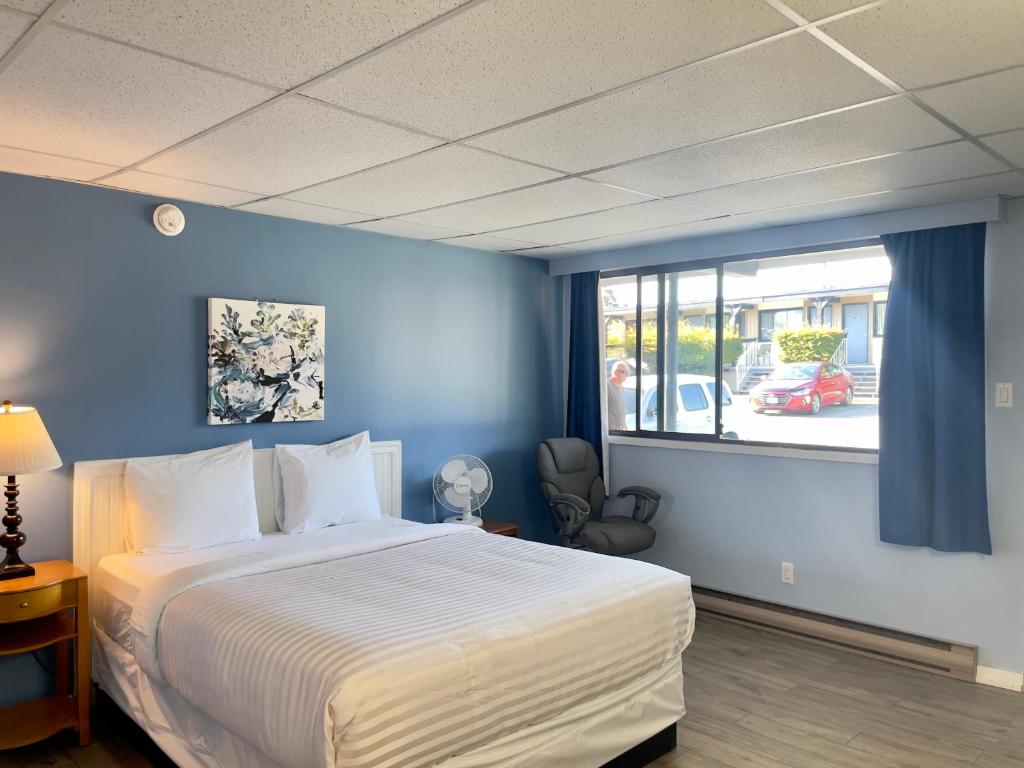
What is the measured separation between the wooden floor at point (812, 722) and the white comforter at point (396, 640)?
0.45 m

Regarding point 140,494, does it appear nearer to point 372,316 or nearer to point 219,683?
point 219,683

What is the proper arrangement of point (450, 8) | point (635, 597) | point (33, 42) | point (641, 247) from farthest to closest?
1. point (641, 247)
2. point (635, 597)
3. point (33, 42)
4. point (450, 8)

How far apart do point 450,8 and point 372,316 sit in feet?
9.91

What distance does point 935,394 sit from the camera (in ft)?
13.2

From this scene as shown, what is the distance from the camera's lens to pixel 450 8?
1828 millimetres

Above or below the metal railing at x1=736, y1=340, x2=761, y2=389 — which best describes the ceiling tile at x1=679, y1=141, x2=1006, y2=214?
above

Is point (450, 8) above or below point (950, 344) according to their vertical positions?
above

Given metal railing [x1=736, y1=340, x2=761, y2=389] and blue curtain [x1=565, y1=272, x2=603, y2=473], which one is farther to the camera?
blue curtain [x1=565, y1=272, x2=603, y2=473]

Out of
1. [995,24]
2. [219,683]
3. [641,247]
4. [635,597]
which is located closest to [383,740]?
[219,683]

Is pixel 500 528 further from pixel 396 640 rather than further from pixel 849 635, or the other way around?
pixel 396 640

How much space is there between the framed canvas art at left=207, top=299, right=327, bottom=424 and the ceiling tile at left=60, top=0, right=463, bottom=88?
2.08 meters

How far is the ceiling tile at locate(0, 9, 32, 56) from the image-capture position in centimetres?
188

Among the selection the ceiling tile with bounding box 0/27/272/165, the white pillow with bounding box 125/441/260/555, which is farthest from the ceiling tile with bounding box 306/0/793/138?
the white pillow with bounding box 125/441/260/555

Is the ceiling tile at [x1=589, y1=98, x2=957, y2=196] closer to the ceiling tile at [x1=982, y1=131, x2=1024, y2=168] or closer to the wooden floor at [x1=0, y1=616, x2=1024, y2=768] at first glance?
the ceiling tile at [x1=982, y1=131, x2=1024, y2=168]
